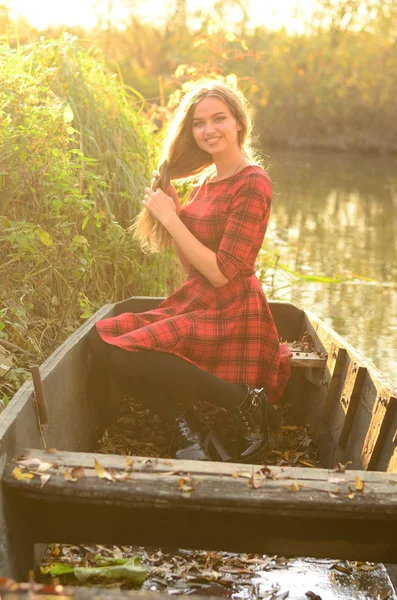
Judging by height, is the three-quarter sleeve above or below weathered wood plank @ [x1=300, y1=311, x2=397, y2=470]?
above

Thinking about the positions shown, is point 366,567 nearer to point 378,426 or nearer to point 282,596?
point 282,596

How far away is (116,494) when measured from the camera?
1917 millimetres

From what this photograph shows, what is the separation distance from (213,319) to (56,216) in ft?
3.48

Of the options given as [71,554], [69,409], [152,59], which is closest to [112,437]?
[69,409]

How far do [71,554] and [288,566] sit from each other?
73 cm

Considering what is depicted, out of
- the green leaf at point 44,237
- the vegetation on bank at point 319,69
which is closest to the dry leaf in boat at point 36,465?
the green leaf at point 44,237

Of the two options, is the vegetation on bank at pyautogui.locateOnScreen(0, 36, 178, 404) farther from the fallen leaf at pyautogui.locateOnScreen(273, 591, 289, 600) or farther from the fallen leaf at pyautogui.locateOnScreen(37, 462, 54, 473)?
the fallen leaf at pyautogui.locateOnScreen(273, 591, 289, 600)

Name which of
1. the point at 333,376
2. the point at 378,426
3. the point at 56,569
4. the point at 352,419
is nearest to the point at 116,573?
the point at 56,569

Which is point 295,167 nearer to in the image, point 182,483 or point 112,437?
point 112,437

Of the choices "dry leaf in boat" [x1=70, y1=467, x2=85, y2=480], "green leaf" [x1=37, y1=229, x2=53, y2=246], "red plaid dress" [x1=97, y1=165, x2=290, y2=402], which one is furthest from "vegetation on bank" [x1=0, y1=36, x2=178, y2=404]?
"dry leaf in boat" [x1=70, y1=467, x2=85, y2=480]

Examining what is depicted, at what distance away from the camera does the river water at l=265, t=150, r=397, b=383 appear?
635cm

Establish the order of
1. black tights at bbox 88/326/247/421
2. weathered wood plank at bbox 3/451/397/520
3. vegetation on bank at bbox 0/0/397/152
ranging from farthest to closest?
vegetation on bank at bbox 0/0/397/152
black tights at bbox 88/326/247/421
weathered wood plank at bbox 3/451/397/520

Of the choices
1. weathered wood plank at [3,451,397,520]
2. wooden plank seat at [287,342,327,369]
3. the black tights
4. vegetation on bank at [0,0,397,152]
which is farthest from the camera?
vegetation on bank at [0,0,397,152]

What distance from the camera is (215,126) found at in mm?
3100
